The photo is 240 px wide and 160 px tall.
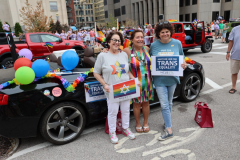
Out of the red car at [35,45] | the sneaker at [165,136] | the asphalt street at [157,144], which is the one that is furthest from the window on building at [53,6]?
the sneaker at [165,136]

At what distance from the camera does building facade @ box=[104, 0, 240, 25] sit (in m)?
39.4

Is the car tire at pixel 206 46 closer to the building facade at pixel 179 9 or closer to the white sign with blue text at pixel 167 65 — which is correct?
the white sign with blue text at pixel 167 65

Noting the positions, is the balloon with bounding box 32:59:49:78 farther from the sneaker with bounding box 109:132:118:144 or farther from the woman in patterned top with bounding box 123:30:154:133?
the sneaker with bounding box 109:132:118:144

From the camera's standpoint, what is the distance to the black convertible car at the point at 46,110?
2.54 metres

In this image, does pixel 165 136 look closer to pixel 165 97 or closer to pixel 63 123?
pixel 165 97

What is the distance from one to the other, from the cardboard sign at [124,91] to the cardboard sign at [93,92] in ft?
1.23

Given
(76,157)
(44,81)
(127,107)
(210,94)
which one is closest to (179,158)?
(127,107)

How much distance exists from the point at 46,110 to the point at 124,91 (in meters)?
1.17

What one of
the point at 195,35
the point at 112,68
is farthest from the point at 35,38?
the point at 195,35

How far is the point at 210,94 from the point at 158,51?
2757 mm

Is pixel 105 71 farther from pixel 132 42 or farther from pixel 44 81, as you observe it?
pixel 44 81

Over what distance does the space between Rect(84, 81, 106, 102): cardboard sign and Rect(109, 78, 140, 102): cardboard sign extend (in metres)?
0.38

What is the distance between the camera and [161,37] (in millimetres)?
2957

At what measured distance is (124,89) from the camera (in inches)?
110
